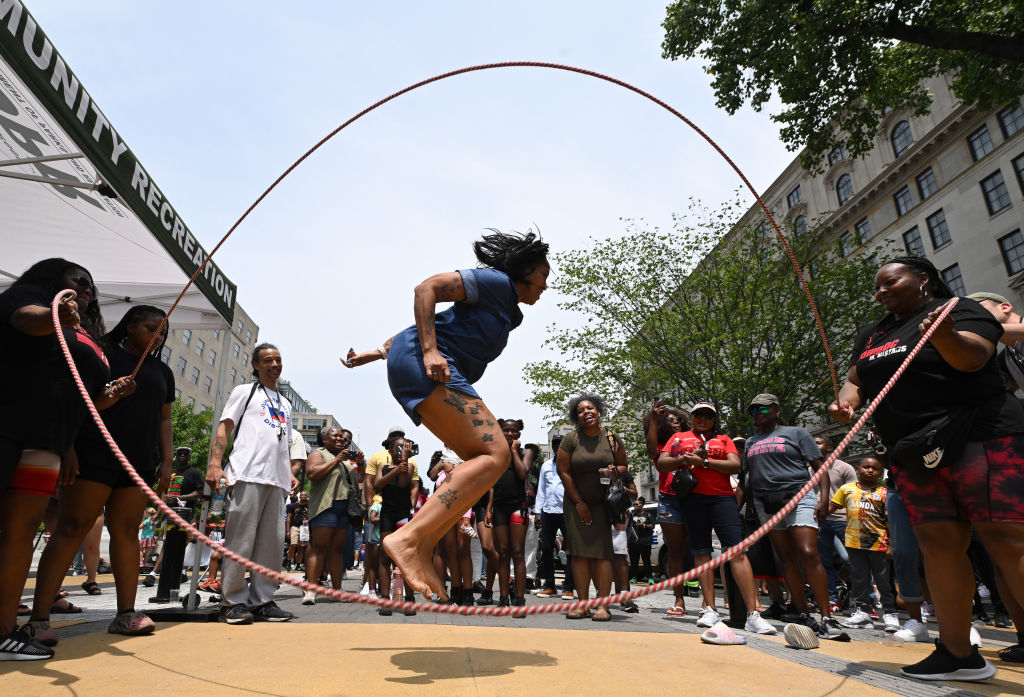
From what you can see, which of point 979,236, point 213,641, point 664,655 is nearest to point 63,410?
point 213,641

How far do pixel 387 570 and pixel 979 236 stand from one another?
30.8 meters

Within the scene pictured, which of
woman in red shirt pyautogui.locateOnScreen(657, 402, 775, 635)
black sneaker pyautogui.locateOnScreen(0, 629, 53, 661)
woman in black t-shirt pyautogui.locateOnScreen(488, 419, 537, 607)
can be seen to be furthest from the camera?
woman in black t-shirt pyautogui.locateOnScreen(488, 419, 537, 607)

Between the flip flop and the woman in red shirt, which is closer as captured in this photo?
the flip flop

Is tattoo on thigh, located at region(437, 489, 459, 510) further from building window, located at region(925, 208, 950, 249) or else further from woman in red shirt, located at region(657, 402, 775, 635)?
building window, located at region(925, 208, 950, 249)

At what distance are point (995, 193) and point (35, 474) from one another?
3407 centimetres

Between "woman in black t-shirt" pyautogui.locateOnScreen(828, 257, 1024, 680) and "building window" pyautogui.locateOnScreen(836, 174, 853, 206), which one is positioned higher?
"building window" pyautogui.locateOnScreen(836, 174, 853, 206)

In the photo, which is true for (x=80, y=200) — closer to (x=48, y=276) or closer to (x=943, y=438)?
(x=48, y=276)

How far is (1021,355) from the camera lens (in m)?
3.68

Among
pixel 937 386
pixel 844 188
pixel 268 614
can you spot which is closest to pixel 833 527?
pixel 937 386

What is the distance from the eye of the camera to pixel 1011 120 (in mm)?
25688

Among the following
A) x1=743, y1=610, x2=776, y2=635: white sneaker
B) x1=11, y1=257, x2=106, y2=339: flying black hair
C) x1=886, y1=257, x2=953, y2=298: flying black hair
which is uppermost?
x1=11, y1=257, x2=106, y2=339: flying black hair

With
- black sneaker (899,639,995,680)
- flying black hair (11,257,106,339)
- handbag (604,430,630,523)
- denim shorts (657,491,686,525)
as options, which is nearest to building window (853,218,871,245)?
denim shorts (657,491,686,525)

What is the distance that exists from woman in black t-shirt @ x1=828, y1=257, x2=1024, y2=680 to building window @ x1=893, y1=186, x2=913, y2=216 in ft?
113

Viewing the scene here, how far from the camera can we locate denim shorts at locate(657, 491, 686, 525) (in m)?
5.72
